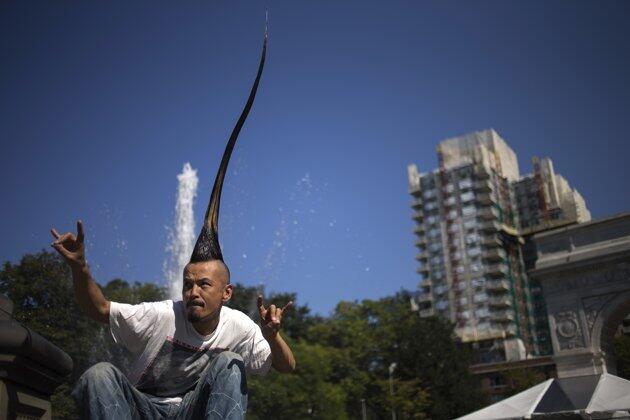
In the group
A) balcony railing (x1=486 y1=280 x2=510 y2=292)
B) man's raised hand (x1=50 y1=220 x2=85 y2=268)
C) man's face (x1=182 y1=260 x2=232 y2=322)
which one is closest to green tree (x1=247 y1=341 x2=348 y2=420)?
man's face (x1=182 y1=260 x2=232 y2=322)

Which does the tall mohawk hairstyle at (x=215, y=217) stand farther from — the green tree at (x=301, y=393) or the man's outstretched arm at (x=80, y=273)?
the green tree at (x=301, y=393)

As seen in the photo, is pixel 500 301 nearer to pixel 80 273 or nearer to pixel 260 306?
pixel 260 306

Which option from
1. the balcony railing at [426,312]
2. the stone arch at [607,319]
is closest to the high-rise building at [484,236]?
the balcony railing at [426,312]

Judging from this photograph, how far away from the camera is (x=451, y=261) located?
7000 cm

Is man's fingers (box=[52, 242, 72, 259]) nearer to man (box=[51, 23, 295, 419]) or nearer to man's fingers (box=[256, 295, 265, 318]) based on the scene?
man (box=[51, 23, 295, 419])

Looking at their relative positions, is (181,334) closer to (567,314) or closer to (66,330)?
(66,330)

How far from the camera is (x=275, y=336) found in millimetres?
3266

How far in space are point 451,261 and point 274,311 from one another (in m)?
69.3

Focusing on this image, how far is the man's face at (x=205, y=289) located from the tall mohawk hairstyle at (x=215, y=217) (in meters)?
0.07

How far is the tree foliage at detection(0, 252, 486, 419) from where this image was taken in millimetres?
15549

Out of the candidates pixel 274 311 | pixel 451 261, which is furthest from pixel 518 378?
pixel 274 311

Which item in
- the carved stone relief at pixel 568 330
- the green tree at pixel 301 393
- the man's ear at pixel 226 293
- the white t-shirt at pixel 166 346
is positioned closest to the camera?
the white t-shirt at pixel 166 346

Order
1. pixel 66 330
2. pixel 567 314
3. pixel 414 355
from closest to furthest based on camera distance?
1. pixel 66 330
2. pixel 567 314
3. pixel 414 355

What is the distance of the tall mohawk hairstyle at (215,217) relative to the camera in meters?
3.44
